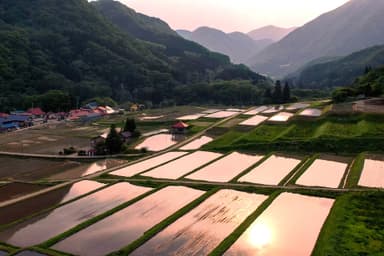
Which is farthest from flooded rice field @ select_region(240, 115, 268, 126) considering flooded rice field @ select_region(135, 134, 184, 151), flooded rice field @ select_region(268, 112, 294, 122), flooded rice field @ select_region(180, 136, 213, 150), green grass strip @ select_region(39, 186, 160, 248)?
green grass strip @ select_region(39, 186, 160, 248)

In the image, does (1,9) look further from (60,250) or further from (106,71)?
Result: (60,250)

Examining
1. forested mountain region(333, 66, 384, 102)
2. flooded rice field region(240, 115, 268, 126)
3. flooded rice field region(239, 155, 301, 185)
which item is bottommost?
flooded rice field region(239, 155, 301, 185)

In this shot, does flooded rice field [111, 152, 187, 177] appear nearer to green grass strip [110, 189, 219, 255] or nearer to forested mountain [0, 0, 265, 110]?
green grass strip [110, 189, 219, 255]

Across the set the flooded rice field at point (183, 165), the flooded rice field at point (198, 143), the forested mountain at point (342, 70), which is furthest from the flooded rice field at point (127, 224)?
the forested mountain at point (342, 70)

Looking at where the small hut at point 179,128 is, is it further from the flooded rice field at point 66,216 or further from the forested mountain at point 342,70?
the forested mountain at point 342,70

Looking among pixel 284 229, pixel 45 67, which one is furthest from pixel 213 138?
pixel 45 67
